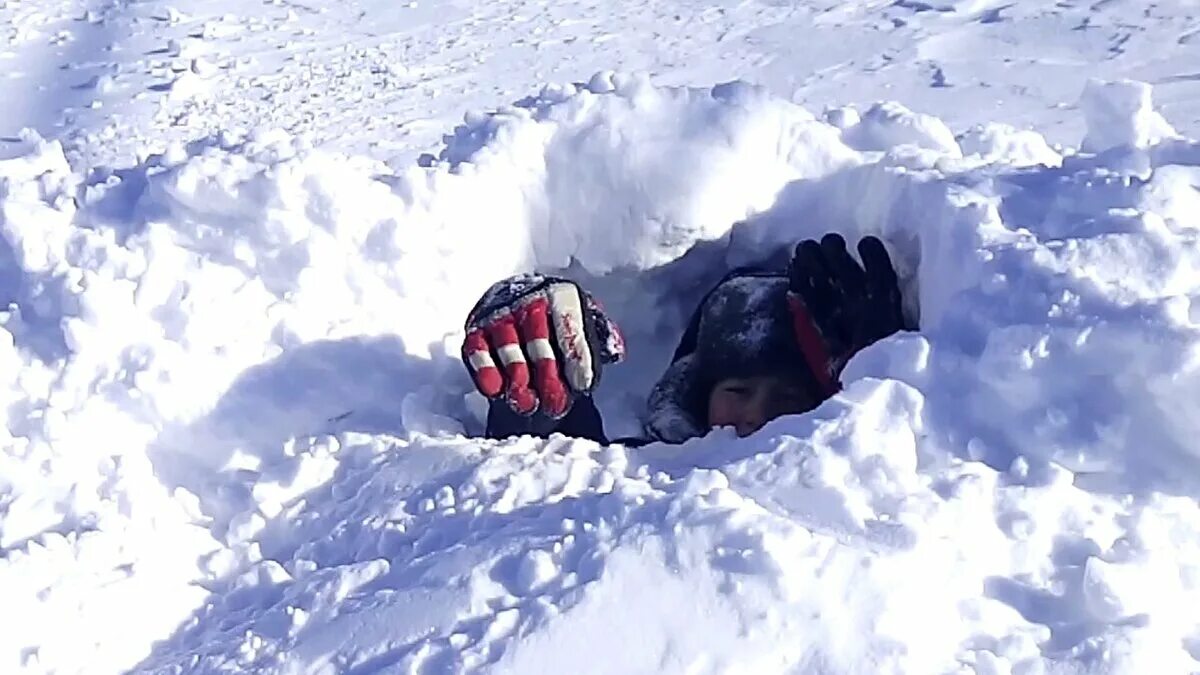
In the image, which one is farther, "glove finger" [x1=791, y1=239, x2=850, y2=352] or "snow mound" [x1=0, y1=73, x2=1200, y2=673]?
"glove finger" [x1=791, y1=239, x2=850, y2=352]

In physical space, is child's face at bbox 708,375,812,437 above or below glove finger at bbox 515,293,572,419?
below

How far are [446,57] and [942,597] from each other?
3976 millimetres

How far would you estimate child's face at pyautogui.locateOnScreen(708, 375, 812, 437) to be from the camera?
262cm

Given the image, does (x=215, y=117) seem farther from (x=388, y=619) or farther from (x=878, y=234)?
(x=388, y=619)

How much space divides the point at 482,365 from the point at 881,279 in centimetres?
76

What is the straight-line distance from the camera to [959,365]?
1.95 metres

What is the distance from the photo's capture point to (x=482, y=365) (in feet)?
7.59

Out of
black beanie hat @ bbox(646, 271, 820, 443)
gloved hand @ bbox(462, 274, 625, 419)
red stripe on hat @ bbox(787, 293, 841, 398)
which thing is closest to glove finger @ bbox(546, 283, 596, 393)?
gloved hand @ bbox(462, 274, 625, 419)

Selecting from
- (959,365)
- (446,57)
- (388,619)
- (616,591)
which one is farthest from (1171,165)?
(446,57)

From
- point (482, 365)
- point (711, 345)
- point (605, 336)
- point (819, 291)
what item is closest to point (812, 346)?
point (819, 291)

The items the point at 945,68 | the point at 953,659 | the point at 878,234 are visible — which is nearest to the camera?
the point at 953,659

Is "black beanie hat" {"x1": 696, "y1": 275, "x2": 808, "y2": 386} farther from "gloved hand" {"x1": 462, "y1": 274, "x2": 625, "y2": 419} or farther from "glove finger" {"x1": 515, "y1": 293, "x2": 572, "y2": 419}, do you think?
"glove finger" {"x1": 515, "y1": 293, "x2": 572, "y2": 419}

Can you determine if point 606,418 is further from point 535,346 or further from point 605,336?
point 535,346

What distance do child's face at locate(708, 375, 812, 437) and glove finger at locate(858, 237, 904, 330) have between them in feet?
0.86
